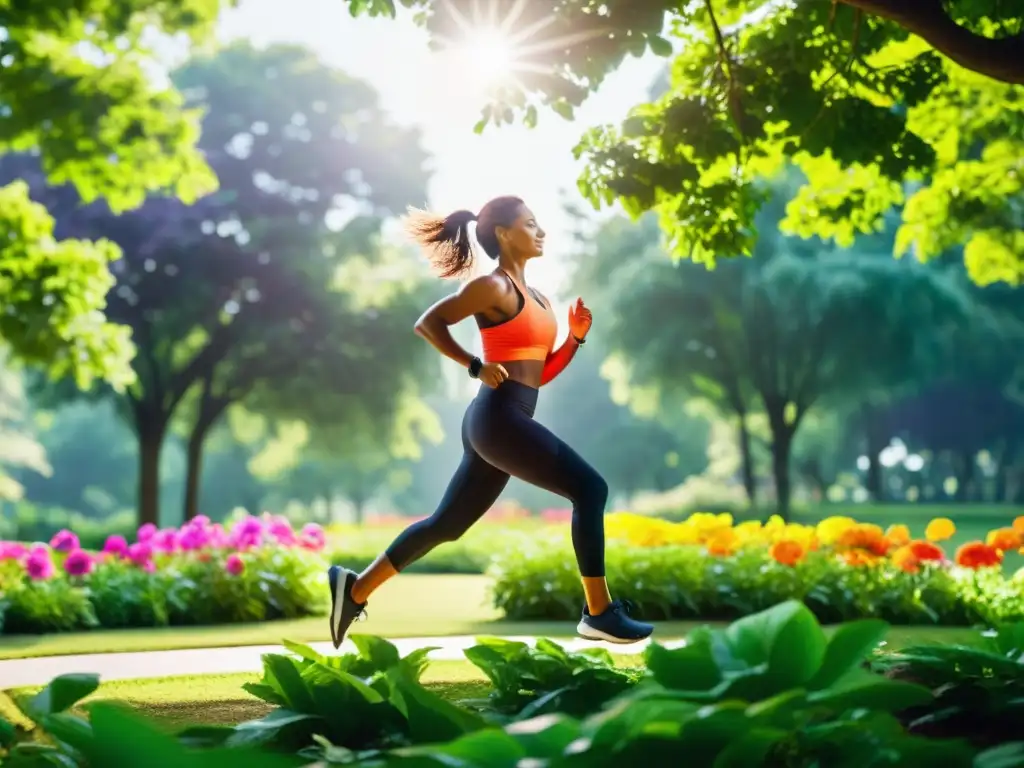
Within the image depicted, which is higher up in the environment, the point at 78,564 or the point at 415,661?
the point at 78,564

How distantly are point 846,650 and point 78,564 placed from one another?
8911 mm

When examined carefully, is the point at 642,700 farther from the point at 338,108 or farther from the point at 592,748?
the point at 338,108

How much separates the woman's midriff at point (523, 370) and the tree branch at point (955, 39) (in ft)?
7.81

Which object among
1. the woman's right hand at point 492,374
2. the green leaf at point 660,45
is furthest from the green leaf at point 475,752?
the green leaf at point 660,45

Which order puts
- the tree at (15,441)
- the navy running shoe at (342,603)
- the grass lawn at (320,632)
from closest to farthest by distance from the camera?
the navy running shoe at (342,603) → the grass lawn at (320,632) → the tree at (15,441)

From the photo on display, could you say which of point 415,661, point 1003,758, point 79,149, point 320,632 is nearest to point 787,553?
point 320,632

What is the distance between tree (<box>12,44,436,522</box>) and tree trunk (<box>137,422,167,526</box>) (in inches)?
1.5

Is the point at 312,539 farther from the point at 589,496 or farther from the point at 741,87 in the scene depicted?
the point at 589,496

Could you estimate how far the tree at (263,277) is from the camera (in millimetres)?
24578

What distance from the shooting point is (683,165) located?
7641mm

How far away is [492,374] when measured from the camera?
516 cm

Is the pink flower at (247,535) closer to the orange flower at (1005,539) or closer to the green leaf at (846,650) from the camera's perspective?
the orange flower at (1005,539)

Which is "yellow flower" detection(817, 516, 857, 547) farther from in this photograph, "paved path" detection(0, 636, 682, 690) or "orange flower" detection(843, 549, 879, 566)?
"paved path" detection(0, 636, 682, 690)

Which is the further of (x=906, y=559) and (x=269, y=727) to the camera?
(x=906, y=559)
